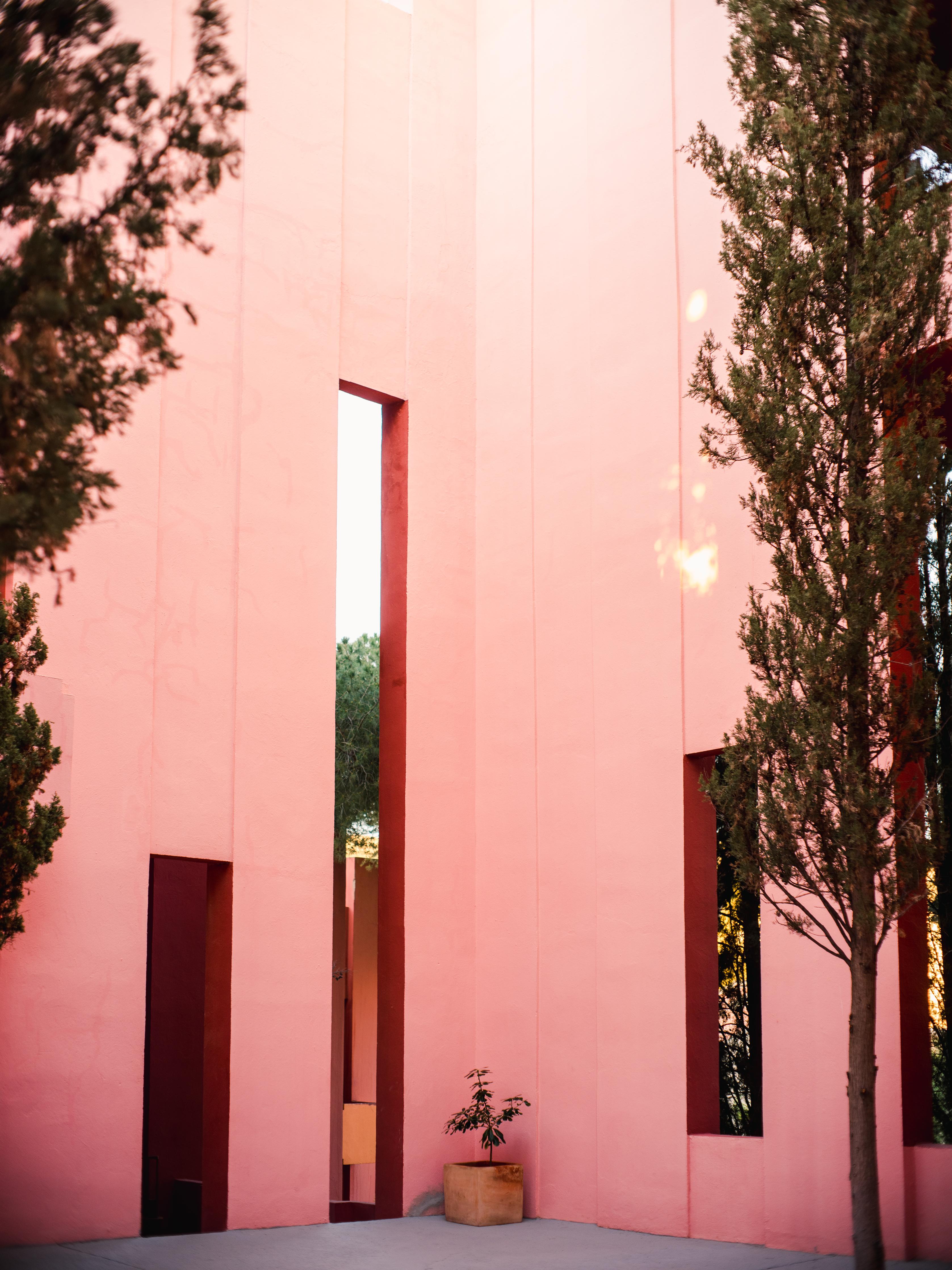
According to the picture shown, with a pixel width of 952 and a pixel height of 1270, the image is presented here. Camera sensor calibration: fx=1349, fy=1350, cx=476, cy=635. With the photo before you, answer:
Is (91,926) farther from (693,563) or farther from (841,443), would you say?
(841,443)

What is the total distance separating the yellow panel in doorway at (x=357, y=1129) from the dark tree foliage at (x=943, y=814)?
863 centimetres

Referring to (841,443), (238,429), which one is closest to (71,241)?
(841,443)

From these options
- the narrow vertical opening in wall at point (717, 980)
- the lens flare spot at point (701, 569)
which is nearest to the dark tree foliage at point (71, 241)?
the narrow vertical opening in wall at point (717, 980)

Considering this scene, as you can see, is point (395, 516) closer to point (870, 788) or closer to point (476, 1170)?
point (476, 1170)

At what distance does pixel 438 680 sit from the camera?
377 inches

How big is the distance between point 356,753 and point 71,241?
11.3 meters

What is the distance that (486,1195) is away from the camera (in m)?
8.34

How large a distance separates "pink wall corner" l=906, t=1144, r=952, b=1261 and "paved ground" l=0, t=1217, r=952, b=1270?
0.08 meters

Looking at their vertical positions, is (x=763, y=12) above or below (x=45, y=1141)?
above

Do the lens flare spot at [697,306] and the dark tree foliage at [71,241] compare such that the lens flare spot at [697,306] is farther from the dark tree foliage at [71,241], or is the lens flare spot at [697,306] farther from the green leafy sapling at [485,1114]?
the green leafy sapling at [485,1114]

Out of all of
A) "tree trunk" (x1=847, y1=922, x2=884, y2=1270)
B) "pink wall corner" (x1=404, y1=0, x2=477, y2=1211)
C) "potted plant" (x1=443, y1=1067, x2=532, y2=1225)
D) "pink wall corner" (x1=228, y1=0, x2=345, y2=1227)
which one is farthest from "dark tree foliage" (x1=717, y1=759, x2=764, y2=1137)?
"tree trunk" (x1=847, y1=922, x2=884, y2=1270)

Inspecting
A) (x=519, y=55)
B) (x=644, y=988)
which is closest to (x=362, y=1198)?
(x=644, y=988)

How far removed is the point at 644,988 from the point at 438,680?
2672mm

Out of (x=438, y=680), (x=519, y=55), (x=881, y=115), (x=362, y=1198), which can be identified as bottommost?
(x=362, y=1198)
